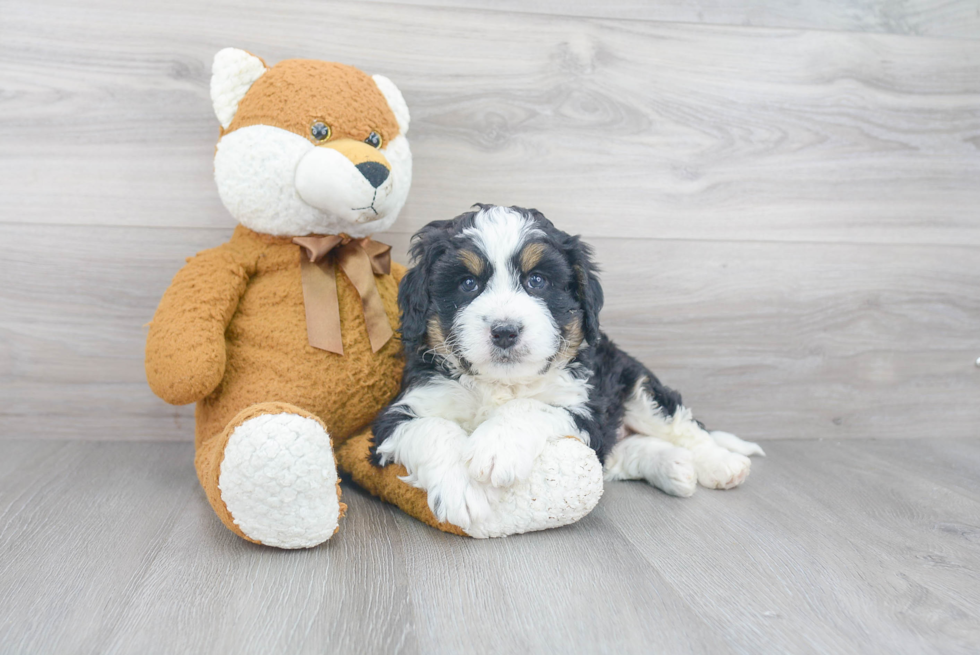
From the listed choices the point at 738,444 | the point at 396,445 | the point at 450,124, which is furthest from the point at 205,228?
the point at 738,444

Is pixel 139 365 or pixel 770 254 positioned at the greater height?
pixel 770 254

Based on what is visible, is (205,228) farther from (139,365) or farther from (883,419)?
(883,419)

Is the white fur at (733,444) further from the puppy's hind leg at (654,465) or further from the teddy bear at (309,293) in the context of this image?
the teddy bear at (309,293)

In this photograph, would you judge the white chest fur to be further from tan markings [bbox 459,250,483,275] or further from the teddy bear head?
the teddy bear head

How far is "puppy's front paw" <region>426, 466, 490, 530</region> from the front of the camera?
1293 mm

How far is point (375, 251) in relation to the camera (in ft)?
5.44

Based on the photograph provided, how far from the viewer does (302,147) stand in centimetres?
148

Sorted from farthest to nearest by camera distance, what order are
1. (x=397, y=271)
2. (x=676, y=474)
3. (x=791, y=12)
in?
(x=791, y=12), (x=397, y=271), (x=676, y=474)

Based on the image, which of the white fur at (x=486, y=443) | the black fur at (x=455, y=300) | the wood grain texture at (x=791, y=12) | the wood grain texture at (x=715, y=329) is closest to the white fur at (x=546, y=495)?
the white fur at (x=486, y=443)

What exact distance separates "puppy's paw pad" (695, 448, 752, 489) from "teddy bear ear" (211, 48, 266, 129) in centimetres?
140

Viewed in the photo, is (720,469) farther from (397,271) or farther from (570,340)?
(397,271)

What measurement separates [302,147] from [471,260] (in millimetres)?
455

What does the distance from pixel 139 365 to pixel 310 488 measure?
1.03 meters

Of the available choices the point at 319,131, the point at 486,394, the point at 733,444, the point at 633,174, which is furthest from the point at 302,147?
the point at 733,444
